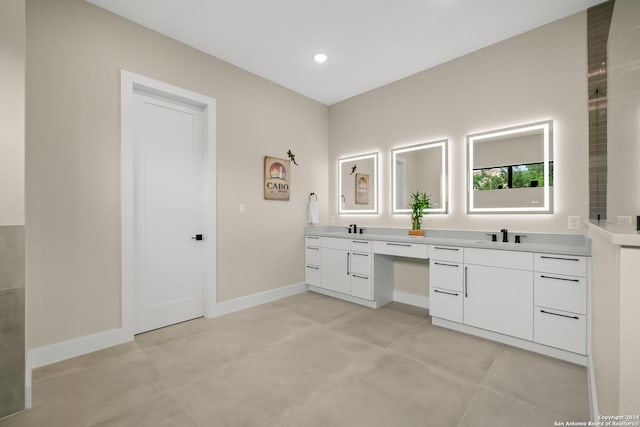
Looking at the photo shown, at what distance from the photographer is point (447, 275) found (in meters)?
2.81

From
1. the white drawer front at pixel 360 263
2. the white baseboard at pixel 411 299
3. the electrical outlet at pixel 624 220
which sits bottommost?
the white baseboard at pixel 411 299

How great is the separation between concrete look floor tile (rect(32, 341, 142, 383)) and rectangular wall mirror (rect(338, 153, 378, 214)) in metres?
3.09

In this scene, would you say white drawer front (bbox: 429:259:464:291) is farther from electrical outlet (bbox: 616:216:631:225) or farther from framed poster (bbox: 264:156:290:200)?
framed poster (bbox: 264:156:290:200)

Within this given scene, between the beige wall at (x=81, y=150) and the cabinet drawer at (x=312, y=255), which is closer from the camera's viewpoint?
the beige wall at (x=81, y=150)

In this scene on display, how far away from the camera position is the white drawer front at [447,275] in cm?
273

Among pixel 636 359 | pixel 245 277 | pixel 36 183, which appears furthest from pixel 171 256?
pixel 636 359

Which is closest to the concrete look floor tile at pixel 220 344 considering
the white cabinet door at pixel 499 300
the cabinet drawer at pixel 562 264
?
the white cabinet door at pixel 499 300

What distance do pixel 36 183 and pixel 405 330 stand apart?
3.38 m

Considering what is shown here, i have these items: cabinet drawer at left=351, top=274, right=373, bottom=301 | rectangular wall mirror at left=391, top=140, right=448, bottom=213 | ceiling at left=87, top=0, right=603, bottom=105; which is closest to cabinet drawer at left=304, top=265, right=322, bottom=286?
cabinet drawer at left=351, top=274, right=373, bottom=301

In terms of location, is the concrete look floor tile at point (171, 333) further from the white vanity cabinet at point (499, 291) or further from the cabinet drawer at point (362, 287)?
the white vanity cabinet at point (499, 291)

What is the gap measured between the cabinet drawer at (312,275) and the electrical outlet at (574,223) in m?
2.83

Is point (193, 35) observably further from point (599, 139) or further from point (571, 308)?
point (571, 308)

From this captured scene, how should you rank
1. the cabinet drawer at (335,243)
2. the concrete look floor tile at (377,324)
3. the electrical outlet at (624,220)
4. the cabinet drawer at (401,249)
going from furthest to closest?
the cabinet drawer at (335,243), the cabinet drawer at (401,249), the concrete look floor tile at (377,324), the electrical outlet at (624,220)

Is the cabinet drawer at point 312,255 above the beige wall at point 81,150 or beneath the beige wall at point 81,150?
beneath
